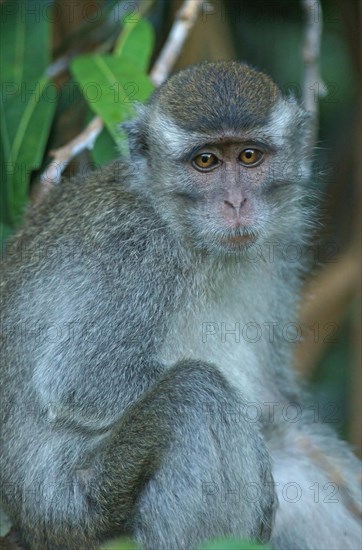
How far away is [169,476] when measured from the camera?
17.2 feet

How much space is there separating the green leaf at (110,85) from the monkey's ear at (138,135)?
70 centimetres

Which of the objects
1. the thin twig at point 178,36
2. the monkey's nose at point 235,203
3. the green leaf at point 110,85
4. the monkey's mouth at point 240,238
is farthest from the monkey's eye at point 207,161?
the thin twig at point 178,36

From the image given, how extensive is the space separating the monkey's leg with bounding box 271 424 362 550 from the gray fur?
0.29 feet

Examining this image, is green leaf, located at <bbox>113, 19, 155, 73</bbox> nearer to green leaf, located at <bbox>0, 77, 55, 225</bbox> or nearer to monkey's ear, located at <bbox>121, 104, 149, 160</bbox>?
green leaf, located at <bbox>0, 77, 55, 225</bbox>

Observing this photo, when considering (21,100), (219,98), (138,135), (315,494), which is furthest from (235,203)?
(21,100)

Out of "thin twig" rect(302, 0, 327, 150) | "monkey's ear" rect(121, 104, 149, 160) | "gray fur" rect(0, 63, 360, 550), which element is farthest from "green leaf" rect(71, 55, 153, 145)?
"thin twig" rect(302, 0, 327, 150)

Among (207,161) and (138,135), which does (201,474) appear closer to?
(207,161)

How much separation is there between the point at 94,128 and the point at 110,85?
13.4 inches

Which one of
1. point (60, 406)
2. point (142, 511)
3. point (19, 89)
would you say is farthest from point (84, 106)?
point (142, 511)

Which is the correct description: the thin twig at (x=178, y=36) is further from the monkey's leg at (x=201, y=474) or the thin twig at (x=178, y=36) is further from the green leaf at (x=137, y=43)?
the monkey's leg at (x=201, y=474)

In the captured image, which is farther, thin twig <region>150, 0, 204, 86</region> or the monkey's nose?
thin twig <region>150, 0, 204, 86</region>

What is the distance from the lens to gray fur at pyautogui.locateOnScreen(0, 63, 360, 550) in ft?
17.3

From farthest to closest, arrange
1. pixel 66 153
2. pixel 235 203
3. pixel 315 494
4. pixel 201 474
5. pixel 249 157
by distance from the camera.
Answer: pixel 66 153, pixel 315 494, pixel 249 157, pixel 235 203, pixel 201 474

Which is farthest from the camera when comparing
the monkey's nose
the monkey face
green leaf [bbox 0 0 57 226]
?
green leaf [bbox 0 0 57 226]
